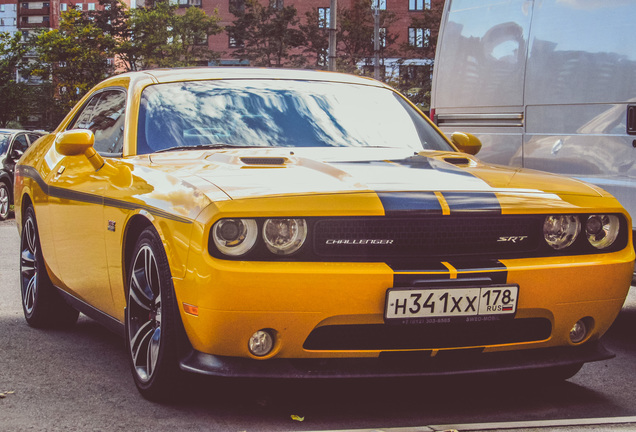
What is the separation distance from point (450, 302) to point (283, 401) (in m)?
0.94

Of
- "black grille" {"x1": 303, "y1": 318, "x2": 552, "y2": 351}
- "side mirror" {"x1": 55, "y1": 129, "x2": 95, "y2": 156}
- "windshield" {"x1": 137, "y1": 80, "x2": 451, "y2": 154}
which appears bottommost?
"black grille" {"x1": 303, "y1": 318, "x2": 552, "y2": 351}

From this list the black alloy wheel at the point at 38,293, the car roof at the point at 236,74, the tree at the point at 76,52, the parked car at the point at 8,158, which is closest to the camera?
the car roof at the point at 236,74

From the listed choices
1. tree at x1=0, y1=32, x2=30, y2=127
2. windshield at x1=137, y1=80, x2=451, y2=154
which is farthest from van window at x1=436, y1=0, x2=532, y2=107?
tree at x1=0, y1=32, x2=30, y2=127

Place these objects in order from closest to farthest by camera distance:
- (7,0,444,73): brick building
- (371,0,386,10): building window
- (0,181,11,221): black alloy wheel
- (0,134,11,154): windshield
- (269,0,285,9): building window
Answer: (0,181,11,221): black alloy wheel, (0,134,11,154): windshield, (371,0,386,10): building window, (7,0,444,73): brick building, (269,0,285,9): building window

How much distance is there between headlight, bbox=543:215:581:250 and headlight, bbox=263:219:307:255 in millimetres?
1050

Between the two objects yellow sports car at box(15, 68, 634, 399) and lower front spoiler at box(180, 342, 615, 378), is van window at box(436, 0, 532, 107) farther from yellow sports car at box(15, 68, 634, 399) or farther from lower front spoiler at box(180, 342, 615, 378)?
lower front spoiler at box(180, 342, 615, 378)

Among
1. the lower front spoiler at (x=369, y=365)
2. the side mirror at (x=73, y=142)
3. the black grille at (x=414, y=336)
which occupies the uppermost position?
the side mirror at (x=73, y=142)

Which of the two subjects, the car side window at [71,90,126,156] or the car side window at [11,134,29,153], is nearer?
the car side window at [71,90,126,156]

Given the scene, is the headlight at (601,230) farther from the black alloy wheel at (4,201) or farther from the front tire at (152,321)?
the black alloy wheel at (4,201)

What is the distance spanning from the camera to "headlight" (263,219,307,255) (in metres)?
3.60

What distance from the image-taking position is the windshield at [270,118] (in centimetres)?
474

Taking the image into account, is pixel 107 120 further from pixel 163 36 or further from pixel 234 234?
pixel 163 36

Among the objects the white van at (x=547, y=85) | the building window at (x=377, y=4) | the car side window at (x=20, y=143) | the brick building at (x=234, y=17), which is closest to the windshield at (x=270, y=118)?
the white van at (x=547, y=85)

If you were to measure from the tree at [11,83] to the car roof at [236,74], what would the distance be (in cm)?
4631
